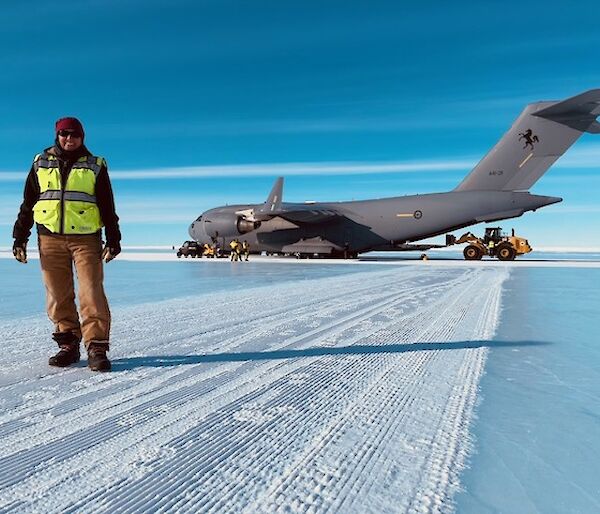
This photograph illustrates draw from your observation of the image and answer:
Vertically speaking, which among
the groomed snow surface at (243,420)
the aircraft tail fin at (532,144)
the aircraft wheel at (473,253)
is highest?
the aircraft tail fin at (532,144)

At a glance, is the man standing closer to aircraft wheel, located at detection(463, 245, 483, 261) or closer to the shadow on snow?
the shadow on snow

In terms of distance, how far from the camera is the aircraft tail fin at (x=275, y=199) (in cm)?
2528

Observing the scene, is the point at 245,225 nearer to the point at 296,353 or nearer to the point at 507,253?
the point at 507,253

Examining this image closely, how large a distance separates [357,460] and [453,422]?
2.44 feet

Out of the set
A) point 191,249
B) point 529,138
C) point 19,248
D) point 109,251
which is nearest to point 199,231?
point 191,249

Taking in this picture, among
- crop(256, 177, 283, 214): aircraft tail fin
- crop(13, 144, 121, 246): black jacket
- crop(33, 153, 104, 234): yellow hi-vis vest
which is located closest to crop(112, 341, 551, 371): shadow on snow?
crop(13, 144, 121, 246): black jacket

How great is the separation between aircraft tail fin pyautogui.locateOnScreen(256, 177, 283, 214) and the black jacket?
21392 millimetres

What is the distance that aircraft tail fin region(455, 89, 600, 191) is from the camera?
2264 cm

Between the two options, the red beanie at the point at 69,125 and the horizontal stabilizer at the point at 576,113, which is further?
the horizontal stabilizer at the point at 576,113

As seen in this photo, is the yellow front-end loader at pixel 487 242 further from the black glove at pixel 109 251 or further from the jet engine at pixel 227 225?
the black glove at pixel 109 251

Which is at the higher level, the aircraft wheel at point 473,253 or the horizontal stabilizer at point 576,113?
the horizontal stabilizer at point 576,113

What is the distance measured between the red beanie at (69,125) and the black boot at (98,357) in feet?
5.46

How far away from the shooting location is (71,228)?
3.71 m

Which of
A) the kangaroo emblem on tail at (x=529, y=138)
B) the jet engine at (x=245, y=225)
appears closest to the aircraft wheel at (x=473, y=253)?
the kangaroo emblem on tail at (x=529, y=138)
